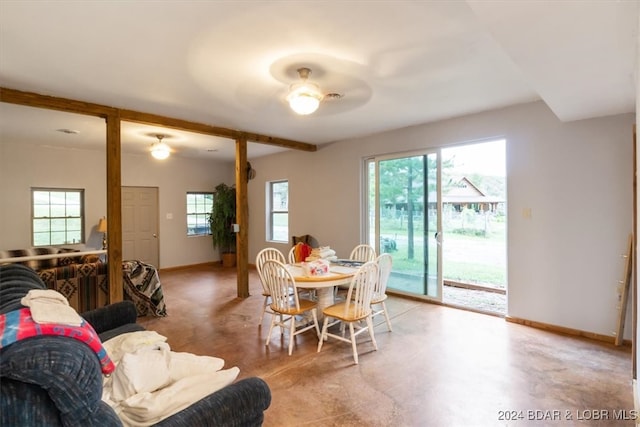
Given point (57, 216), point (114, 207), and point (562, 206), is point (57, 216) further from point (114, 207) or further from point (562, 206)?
point (562, 206)

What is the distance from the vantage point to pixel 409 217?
4.62 m

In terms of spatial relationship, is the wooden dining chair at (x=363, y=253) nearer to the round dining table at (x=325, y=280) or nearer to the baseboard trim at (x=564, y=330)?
the round dining table at (x=325, y=280)

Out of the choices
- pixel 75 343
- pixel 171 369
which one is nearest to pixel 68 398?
pixel 75 343

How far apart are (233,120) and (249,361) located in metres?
3.00

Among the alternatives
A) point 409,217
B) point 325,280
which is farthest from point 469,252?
point 325,280

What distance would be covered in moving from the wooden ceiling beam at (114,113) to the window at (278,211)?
5.83 feet

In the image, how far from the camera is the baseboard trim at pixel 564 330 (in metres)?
3.06

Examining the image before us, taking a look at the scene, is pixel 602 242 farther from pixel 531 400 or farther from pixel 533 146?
pixel 531 400

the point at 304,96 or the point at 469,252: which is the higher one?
the point at 304,96

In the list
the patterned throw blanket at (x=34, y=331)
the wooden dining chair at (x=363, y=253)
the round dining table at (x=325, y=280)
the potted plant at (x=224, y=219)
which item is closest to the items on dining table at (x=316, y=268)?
the round dining table at (x=325, y=280)

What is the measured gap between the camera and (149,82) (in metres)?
2.91

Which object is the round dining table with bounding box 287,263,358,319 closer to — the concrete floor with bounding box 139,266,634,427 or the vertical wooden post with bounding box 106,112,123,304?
the concrete floor with bounding box 139,266,634,427

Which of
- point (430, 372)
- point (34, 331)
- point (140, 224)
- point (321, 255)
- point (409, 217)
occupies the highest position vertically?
point (409, 217)

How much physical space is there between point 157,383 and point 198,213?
21.5 ft
